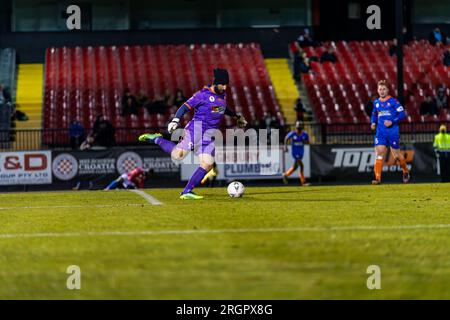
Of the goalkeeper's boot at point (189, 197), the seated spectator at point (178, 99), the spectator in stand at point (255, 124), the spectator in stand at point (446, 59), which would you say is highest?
the spectator in stand at point (446, 59)

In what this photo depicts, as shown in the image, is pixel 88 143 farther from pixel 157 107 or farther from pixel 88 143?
pixel 157 107

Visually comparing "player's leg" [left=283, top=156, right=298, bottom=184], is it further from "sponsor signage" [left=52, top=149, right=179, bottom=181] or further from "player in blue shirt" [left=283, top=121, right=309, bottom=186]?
"sponsor signage" [left=52, top=149, right=179, bottom=181]

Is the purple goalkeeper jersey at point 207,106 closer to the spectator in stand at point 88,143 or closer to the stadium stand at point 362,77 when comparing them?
the spectator in stand at point 88,143

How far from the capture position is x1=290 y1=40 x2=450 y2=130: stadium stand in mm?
38594

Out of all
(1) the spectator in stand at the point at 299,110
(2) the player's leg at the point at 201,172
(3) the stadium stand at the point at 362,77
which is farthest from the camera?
(3) the stadium stand at the point at 362,77

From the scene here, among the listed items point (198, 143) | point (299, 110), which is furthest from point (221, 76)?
point (299, 110)

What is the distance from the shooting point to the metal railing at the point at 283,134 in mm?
32438

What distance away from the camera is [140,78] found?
41.0 meters

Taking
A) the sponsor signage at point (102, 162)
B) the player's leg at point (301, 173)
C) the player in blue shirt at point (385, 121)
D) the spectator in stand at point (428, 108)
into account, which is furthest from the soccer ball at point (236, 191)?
the spectator in stand at point (428, 108)

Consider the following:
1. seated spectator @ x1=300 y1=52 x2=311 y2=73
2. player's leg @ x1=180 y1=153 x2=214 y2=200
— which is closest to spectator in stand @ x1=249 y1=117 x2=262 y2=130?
seated spectator @ x1=300 y1=52 x2=311 y2=73

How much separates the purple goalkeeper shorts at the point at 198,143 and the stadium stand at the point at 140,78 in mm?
19617

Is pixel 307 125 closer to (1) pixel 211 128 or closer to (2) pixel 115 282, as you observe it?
(1) pixel 211 128

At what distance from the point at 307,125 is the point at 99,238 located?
25212 mm
